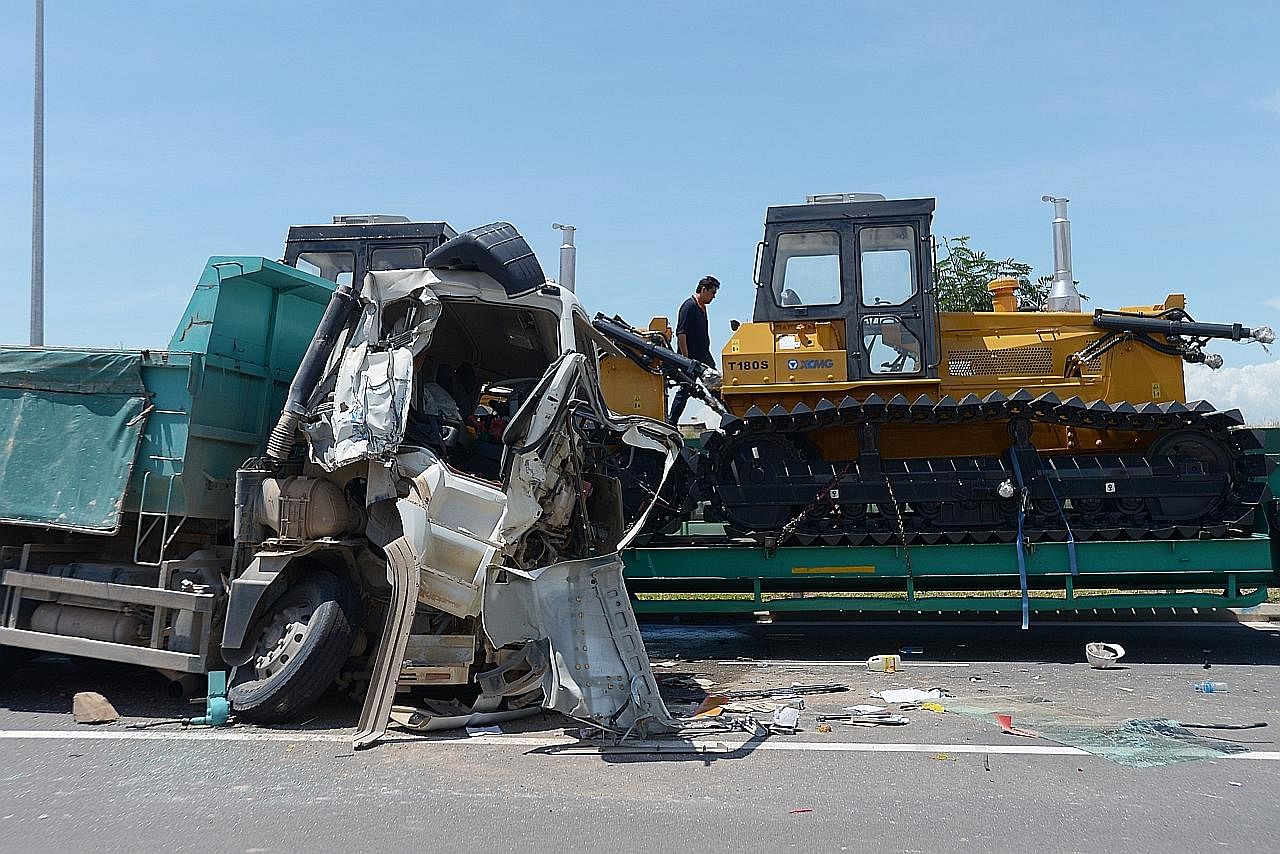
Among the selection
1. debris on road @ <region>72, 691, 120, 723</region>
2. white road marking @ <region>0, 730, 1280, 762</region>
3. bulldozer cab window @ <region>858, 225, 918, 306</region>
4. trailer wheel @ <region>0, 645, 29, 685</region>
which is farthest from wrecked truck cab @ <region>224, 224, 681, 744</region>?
bulldozer cab window @ <region>858, 225, 918, 306</region>

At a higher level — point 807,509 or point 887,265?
point 887,265

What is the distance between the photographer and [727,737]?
22.2ft

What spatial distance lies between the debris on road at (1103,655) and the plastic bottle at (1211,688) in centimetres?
97

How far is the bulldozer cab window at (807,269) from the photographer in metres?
10.9

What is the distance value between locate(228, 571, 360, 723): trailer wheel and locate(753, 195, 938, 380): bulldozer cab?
17.3 feet

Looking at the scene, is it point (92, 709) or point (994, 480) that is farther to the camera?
point (994, 480)

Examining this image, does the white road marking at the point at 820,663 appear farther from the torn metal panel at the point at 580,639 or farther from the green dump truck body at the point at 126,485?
the green dump truck body at the point at 126,485

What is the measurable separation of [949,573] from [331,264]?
6896 mm

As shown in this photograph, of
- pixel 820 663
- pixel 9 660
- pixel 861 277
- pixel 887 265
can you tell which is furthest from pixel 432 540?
pixel 887 265

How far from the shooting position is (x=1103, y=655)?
927 centimetres

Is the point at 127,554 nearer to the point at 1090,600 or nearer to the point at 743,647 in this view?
the point at 743,647

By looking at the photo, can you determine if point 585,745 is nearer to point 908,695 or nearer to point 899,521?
point 908,695

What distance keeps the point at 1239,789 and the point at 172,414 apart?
262 inches

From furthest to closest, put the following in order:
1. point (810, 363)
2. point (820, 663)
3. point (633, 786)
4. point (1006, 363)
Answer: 1. point (1006, 363)
2. point (810, 363)
3. point (820, 663)
4. point (633, 786)
